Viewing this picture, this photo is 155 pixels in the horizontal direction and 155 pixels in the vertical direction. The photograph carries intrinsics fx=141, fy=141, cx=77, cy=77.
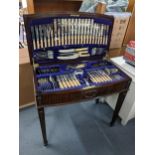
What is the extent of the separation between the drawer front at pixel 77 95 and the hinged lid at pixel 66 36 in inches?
13.1

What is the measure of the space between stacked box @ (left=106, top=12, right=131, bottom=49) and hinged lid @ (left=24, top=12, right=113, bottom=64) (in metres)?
0.33

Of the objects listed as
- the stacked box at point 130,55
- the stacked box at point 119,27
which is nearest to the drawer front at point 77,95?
the stacked box at point 130,55

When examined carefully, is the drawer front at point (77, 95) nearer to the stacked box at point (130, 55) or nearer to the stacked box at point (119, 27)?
the stacked box at point (130, 55)

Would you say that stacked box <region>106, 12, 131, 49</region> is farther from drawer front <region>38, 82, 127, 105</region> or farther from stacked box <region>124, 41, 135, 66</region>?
drawer front <region>38, 82, 127, 105</region>

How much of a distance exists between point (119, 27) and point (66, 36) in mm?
702

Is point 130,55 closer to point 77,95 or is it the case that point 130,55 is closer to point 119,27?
point 119,27

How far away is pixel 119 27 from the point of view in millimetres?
1500

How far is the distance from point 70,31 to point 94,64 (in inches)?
14.0

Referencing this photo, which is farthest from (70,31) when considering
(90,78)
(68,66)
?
(90,78)

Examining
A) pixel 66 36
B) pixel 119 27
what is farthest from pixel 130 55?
pixel 66 36

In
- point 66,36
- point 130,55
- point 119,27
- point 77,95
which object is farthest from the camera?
point 119,27

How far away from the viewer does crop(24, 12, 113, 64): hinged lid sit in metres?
1.00

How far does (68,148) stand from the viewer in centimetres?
135
